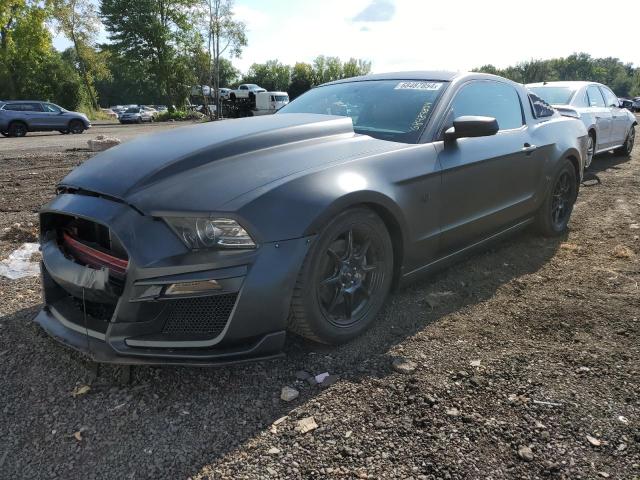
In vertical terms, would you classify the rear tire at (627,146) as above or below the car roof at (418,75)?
below

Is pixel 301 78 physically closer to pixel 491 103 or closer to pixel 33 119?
pixel 33 119

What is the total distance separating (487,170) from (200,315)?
7.60ft

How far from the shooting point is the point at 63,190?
108 inches

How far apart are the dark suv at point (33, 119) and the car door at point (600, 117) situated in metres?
21.9

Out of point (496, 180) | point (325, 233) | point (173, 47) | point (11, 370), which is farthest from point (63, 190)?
point (173, 47)

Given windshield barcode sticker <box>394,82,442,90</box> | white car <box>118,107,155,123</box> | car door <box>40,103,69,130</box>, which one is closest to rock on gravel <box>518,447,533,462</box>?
windshield barcode sticker <box>394,82,442,90</box>

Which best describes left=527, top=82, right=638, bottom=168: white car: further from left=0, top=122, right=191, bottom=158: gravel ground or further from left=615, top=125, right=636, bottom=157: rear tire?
left=0, top=122, right=191, bottom=158: gravel ground

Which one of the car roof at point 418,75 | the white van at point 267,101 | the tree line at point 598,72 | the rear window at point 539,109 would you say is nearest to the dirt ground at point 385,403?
the car roof at point 418,75

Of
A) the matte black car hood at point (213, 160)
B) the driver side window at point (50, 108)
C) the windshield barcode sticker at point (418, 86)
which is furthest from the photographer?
the driver side window at point (50, 108)

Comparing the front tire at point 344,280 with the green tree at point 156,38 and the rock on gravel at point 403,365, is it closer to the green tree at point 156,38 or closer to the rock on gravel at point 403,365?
the rock on gravel at point 403,365

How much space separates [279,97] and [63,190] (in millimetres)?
35038

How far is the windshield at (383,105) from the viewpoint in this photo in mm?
3293

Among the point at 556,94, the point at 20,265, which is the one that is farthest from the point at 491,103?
the point at 556,94

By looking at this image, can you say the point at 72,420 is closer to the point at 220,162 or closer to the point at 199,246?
the point at 199,246
